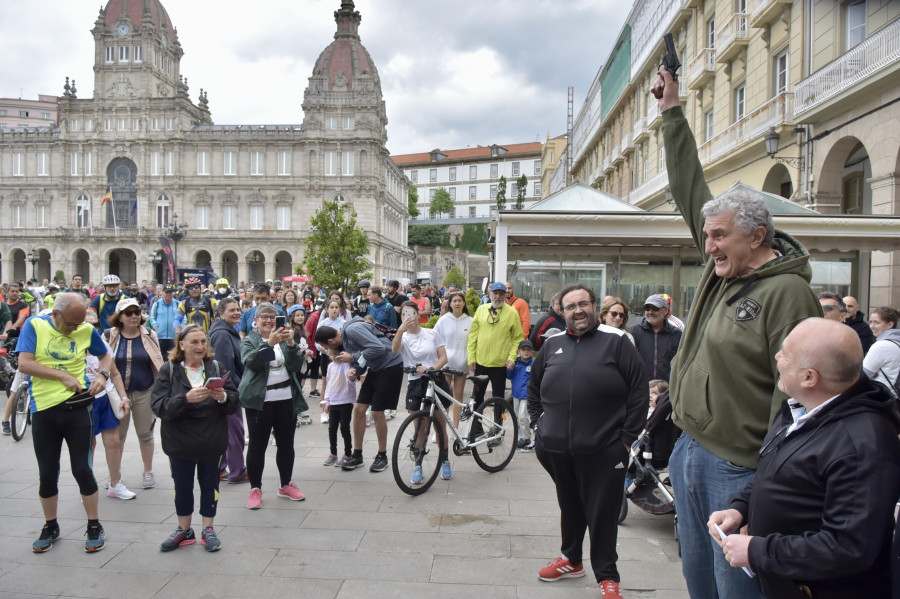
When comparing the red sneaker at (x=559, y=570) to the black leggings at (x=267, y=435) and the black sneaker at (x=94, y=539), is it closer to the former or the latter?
the black leggings at (x=267, y=435)

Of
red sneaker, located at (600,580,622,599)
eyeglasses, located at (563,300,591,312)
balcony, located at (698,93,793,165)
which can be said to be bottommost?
red sneaker, located at (600,580,622,599)

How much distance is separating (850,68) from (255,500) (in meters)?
14.6

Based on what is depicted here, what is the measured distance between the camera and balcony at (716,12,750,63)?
60.6 ft

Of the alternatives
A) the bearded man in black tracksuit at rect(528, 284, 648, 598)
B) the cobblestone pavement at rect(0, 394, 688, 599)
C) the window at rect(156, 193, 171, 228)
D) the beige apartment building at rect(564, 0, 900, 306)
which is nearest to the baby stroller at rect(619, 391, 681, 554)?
the cobblestone pavement at rect(0, 394, 688, 599)

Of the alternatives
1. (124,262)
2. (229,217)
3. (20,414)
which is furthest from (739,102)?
(124,262)

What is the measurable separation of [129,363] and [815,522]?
19.6 ft

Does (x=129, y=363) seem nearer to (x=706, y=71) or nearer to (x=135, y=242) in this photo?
(x=706, y=71)

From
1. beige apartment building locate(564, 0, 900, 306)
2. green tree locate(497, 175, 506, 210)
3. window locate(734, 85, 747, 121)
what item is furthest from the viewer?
green tree locate(497, 175, 506, 210)

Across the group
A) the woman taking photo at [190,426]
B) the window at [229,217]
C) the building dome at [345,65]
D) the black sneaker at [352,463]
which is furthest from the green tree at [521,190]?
the woman taking photo at [190,426]

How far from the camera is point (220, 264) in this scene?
6066 centimetres

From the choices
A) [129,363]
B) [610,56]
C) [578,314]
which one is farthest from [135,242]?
[578,314]

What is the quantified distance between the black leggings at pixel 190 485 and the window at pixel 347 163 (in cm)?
5764

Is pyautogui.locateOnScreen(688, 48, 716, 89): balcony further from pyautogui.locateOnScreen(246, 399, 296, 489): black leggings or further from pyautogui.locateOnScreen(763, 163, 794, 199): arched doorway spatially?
pyautogui.locateOnScreen(246, 399, 296, 489): black leggings

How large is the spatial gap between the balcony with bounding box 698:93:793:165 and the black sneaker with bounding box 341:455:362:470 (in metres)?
14.5
